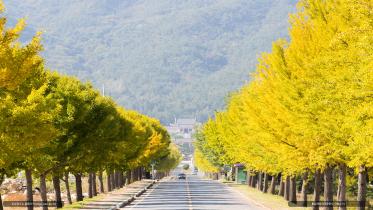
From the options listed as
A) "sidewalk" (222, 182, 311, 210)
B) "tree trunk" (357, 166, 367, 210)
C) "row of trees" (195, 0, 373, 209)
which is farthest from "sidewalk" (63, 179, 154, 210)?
"tree trunk" (357, 166, 367, 210)

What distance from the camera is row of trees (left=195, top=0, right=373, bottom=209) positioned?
87.6 ft

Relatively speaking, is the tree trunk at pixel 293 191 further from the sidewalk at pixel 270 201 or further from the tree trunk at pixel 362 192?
the tree trunk at pixel 362 192

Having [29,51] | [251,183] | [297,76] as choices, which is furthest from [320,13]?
[251,183]

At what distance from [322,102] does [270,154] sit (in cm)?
2297

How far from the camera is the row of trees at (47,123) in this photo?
28.7 m

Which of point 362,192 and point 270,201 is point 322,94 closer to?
point 362,192

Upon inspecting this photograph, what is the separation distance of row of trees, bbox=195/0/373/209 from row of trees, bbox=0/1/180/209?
9915 mm

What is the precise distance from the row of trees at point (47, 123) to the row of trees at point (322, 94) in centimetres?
991

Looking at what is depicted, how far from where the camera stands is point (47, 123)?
3328cm

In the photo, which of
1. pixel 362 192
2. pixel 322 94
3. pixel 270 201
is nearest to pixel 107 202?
A: pixel 270 201

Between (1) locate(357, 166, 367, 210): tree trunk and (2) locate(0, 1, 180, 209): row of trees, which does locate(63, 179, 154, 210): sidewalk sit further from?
(1) locate(357, 166, 367, 210): tree trunk

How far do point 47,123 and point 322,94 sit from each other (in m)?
10.4

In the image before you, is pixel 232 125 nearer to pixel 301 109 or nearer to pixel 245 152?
pixel 245 152

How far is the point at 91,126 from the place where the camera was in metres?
55.3
